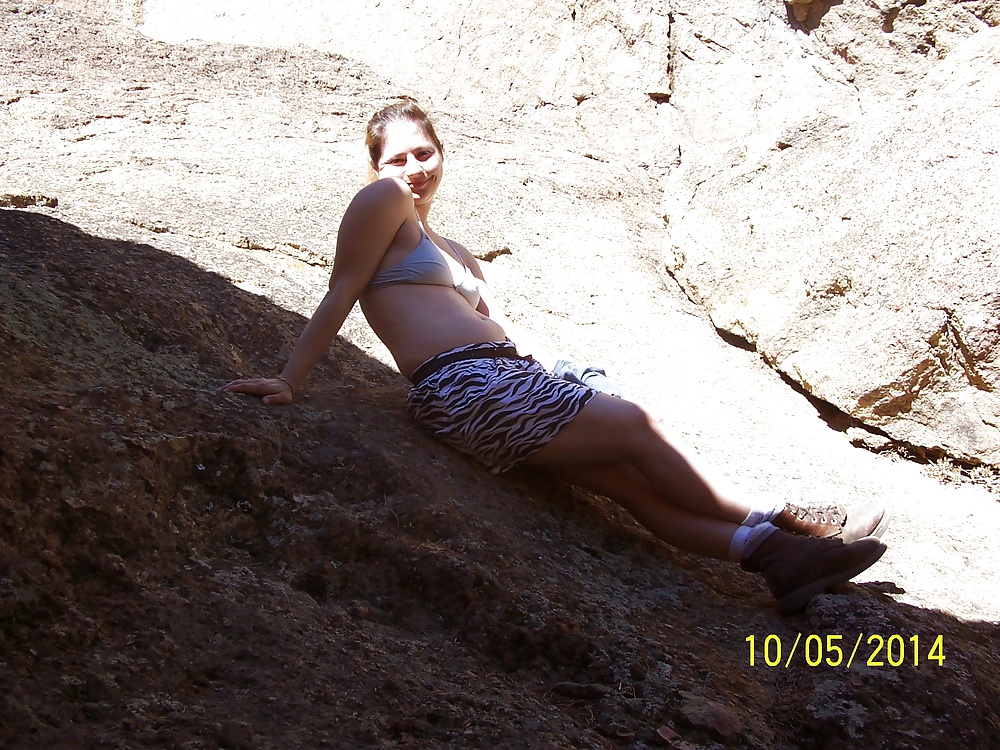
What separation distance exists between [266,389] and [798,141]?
312 cm

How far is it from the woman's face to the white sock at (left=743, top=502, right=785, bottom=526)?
1463 mm

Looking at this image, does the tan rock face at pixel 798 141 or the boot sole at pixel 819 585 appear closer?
the boot sole at pixel 819 585

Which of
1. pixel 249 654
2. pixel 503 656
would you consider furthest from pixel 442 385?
pixel 249 654

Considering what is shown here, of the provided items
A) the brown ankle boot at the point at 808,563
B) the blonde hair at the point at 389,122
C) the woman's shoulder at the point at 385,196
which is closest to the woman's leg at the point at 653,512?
the brown ankle boot at the point at 808,563

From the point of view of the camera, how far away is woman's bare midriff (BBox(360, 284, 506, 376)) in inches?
112

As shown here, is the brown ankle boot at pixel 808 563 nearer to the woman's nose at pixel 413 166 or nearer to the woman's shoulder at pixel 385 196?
the woman's shoulder at pixel 385 196

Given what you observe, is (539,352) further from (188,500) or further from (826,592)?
(188,500)

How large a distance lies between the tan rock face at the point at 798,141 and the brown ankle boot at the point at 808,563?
1689 millimetres

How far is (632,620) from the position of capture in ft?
7.60

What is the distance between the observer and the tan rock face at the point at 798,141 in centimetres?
390

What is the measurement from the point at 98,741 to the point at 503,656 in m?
0.87

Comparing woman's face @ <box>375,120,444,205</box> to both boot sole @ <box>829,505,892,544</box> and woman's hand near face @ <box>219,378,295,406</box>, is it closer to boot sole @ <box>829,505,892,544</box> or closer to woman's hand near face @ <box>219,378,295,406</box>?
woman's hand near face @ <box>219,378,295,406</box>
